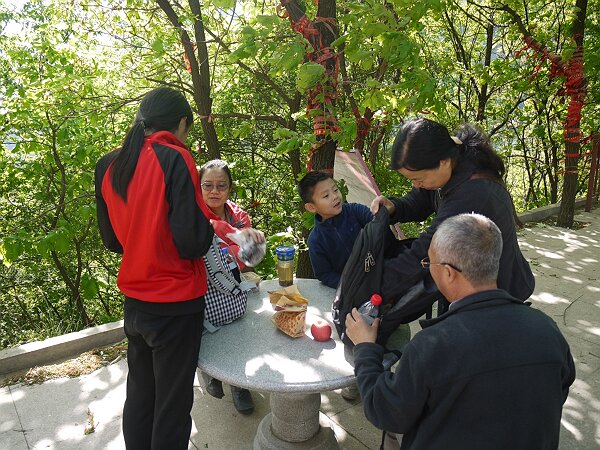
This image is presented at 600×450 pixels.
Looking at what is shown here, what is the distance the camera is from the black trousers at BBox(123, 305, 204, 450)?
6.35 ft

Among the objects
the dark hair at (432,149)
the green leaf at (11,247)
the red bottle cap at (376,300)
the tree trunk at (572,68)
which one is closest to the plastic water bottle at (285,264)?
the red bottle cap at (376,300)

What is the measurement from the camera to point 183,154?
5.86ft

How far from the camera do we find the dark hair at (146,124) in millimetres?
1804

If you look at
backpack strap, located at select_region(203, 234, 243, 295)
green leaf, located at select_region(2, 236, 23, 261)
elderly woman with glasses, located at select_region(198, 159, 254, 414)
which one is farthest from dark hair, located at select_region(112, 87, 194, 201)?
green leaf, located at select_region(2, 236, 23, 261)

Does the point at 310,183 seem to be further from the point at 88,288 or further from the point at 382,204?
the point at 88,288

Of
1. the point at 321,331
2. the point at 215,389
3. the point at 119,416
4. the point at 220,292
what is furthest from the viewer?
the point at 215,389

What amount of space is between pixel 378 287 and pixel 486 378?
2.56 feet

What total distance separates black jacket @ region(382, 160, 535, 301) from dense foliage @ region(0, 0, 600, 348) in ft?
3.00

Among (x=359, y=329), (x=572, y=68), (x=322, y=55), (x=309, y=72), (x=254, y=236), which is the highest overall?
(x=572, y=68)

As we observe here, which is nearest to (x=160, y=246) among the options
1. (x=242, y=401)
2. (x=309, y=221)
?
(x=242, y=401)

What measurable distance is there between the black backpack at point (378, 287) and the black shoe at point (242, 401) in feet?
3.53

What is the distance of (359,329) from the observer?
1.89m

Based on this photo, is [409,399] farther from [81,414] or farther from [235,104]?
[235,104]

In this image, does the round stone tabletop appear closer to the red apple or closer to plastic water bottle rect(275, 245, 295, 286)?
the red apple
